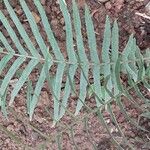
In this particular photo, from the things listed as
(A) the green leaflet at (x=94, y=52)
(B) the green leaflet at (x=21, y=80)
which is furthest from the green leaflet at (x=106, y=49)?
(B) the green leaflet at (x=21, y=80)

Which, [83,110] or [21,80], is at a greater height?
[21,80]

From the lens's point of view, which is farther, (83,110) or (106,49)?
(83,110)

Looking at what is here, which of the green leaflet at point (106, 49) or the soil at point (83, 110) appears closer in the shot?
the green leaflet at point (106, 49)

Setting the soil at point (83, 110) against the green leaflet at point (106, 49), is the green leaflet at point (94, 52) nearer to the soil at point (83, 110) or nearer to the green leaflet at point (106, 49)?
the green leaflet at point (106, 49)

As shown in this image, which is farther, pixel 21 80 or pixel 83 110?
pixel 83 110

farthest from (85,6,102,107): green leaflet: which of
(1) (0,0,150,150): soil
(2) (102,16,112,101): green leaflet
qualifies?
(1) (0,0,150,150): soil

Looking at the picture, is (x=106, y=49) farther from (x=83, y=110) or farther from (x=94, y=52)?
(x=83, y=110)

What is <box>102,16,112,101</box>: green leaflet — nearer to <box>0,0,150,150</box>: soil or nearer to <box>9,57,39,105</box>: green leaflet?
<box>9,57,39,105</box>: green leaflet

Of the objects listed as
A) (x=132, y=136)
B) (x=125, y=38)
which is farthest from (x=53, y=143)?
(x=125, y=38)

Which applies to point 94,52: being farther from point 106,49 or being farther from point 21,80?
point 21,80

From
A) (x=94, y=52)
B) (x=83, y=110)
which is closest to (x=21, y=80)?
(x=94, y=52)

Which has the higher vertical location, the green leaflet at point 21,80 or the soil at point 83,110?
the green leaflet at point 21,80
